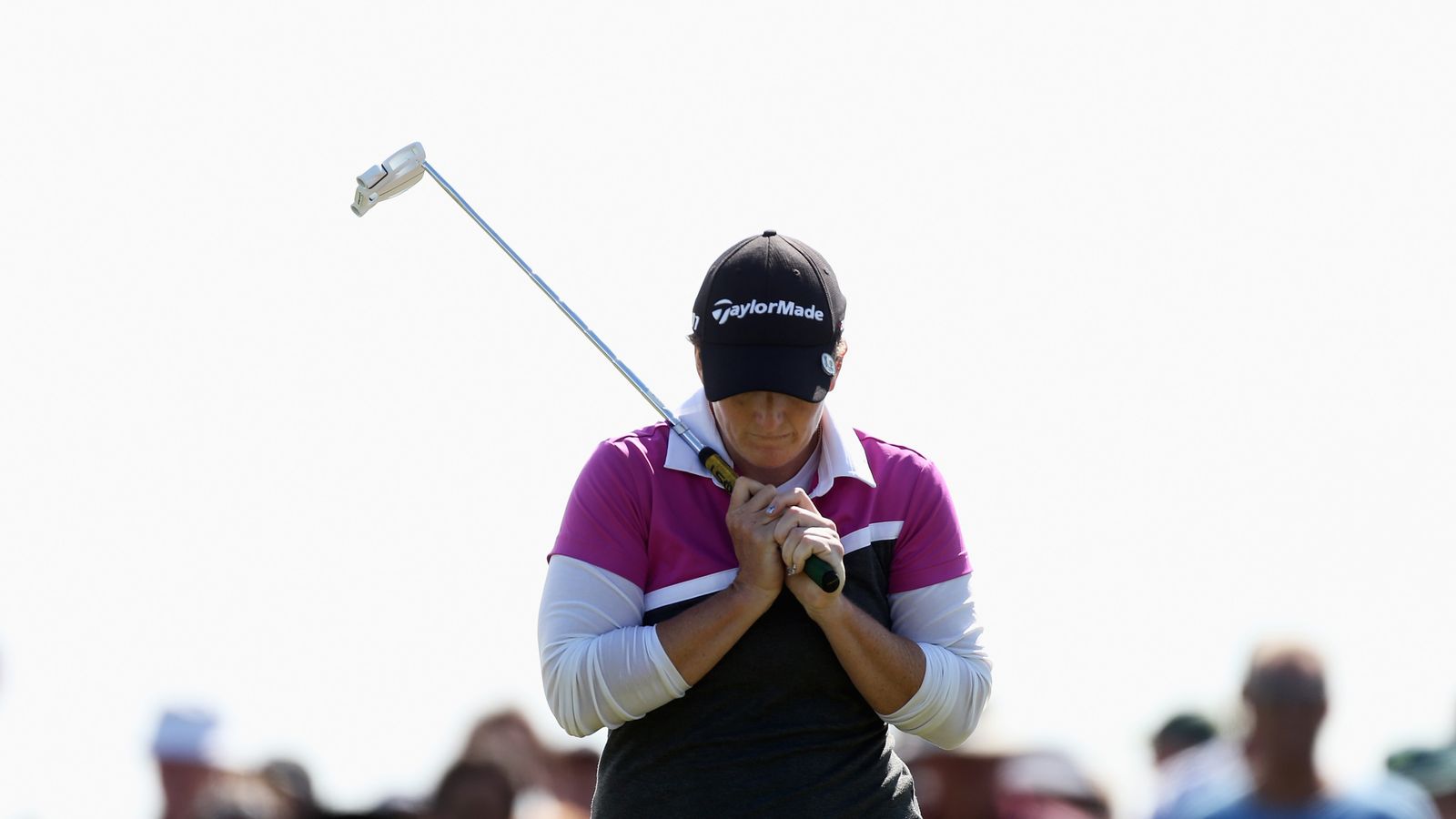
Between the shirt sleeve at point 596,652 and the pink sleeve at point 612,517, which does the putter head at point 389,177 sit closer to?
the pink sleeve at point 612,517

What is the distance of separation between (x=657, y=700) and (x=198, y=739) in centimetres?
289

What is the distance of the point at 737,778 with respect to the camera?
11.9ft

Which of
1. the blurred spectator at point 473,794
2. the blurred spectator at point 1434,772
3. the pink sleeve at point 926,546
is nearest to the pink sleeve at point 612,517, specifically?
the pink sleeve at point 926,546

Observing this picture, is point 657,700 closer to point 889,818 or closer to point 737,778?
point 737,778

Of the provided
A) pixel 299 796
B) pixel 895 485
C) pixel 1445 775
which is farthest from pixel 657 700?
pixel 1445 775

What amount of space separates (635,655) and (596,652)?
0.09 meters

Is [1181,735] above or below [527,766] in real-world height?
below

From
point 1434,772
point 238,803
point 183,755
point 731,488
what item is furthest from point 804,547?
point 1434,772

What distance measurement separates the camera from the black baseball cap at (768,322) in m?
3.79

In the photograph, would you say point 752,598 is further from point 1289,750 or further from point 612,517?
point 1289,750

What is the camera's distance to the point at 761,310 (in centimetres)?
383

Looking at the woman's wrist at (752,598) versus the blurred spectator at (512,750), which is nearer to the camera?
the woman's wrist at (752,598)

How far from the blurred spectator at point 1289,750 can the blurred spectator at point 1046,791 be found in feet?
3.54

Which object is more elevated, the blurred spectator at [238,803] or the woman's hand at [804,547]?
the woman's hand at [804,547]
